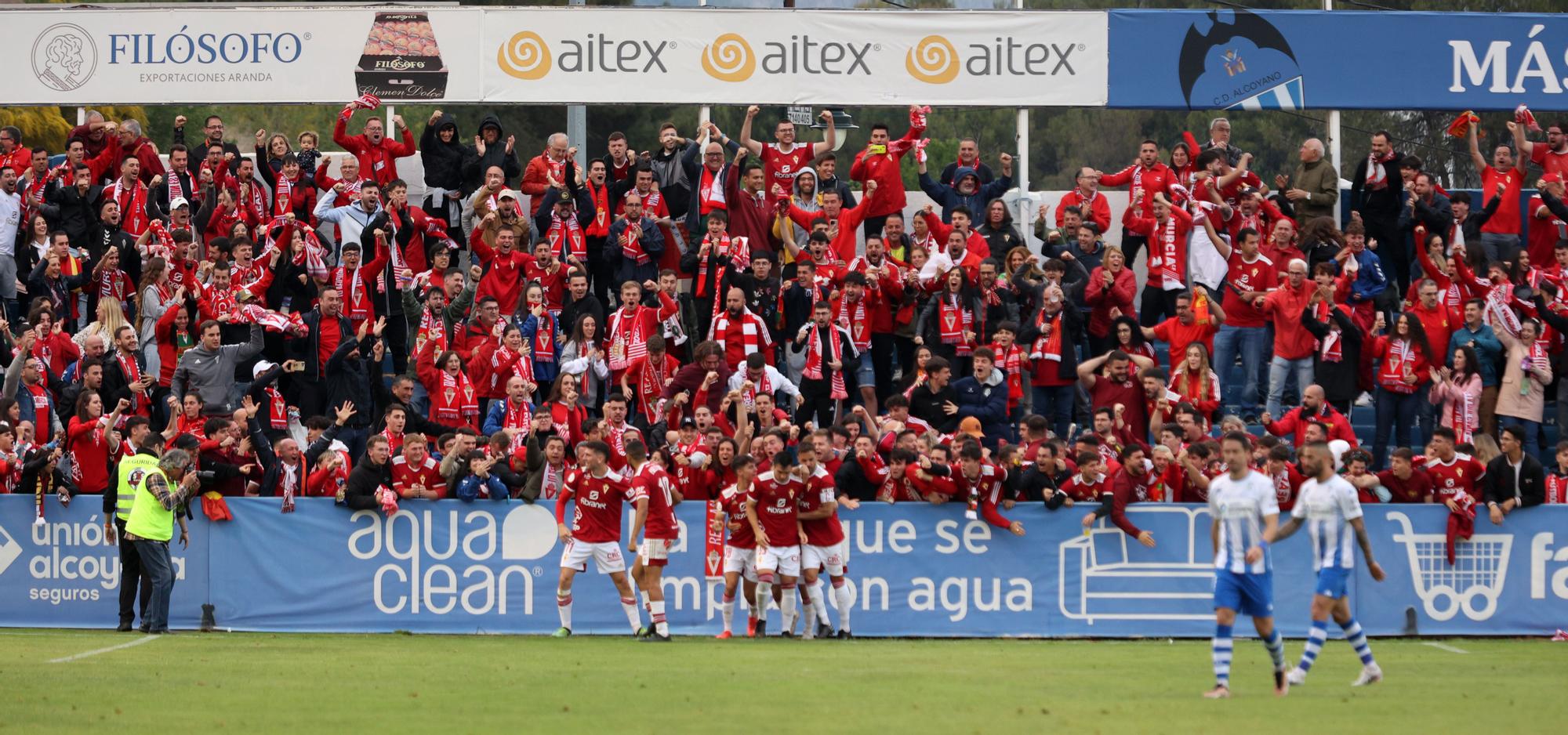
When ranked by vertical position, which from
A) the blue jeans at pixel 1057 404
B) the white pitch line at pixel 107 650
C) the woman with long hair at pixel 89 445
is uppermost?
the blue jeans at pixel 1057 404

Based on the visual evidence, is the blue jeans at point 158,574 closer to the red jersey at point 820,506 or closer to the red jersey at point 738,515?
the red jersey at point 738,515

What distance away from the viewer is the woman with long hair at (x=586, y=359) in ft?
69.4

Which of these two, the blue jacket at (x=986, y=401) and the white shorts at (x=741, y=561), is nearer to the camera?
the white shorts at (x=741, y=561)

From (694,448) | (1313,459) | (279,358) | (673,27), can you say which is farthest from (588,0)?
(1313,459)

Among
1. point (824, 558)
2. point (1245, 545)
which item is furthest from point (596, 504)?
point (1245, 545)

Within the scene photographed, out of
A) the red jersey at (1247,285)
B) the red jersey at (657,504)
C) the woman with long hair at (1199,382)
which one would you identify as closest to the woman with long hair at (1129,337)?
the woman with long hair at (1199,382)

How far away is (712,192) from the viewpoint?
74.5ft

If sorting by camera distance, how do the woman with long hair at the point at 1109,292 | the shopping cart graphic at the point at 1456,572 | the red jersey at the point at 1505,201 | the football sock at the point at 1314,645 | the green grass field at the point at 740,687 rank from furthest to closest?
the red jersey at the point at 1505,201
the woman with long hair at the point at 1109,292
the shopping cart graphic at the point at 1456,572
the football sock at the point at 1314,645
the green grass field at the point at 740,687

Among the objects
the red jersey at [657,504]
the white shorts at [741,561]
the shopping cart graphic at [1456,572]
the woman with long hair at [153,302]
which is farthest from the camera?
the woman with long hair at [153,302]

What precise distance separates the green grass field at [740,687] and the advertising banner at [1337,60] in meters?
9.99

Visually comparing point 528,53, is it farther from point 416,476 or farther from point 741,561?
point 741,561

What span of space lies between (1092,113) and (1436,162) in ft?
46.7

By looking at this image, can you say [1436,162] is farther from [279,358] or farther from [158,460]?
[158,460]

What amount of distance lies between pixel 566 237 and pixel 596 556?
20.4 feet
